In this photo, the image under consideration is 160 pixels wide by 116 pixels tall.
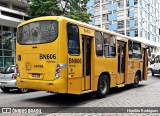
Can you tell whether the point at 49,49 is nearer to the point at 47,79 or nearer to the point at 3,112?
the point at 47,79

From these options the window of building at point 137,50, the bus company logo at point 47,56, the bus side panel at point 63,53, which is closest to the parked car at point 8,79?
the bus company logo at point 47,56

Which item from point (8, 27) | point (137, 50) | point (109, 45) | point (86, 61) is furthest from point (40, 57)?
point (8, 27)

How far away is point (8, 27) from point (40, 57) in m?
22.0

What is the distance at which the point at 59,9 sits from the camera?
28.2m

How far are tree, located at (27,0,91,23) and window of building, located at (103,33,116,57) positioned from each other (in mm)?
15975

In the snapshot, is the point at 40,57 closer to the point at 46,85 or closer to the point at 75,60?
the point at 46,85

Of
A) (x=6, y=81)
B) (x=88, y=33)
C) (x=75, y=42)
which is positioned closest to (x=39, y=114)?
(x=75, y=42)

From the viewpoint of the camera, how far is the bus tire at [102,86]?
10.8 m

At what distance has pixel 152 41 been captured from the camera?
217 ft

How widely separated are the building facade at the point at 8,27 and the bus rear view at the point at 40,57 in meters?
18.1

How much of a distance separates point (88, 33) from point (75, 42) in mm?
958

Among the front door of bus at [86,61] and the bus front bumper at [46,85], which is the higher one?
the front door of bus at [86,61]

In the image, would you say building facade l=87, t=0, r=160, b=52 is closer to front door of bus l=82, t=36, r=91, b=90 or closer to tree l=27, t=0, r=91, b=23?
tree l=27, t=0, r=91, b=23

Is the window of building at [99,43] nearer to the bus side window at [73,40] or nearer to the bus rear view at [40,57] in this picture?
the bus side window at [73,40]
